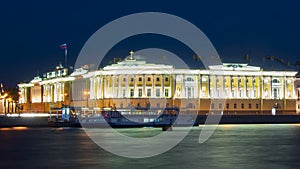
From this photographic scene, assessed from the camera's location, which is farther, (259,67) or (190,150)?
(259,67)

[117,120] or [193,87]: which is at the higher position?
[193,87]

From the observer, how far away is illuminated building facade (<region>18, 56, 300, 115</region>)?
4318 inches

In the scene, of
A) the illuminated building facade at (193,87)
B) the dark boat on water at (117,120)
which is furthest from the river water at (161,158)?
the illuminated building facade at (193,87)

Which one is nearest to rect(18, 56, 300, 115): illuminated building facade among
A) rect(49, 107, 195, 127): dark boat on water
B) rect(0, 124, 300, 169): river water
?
rect(49, 107, 195, 127): dark boat on water

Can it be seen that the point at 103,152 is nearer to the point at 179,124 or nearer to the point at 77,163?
the point at 77,163

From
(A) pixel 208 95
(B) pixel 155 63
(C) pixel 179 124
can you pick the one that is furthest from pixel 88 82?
(C) pixel 179 124

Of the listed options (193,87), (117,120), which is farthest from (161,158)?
(193,87)

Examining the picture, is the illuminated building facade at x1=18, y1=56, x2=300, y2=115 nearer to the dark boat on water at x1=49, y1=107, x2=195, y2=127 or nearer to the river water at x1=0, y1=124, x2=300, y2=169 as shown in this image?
the dark boat on water at x1=49, y1=107, x2=195, y2=127

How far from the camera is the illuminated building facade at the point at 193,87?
109688 mm

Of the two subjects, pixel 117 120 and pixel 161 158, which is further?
pixel 117 120

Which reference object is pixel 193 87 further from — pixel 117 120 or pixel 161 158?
pixel 161 158

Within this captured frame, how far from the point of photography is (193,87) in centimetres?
Result: 11319

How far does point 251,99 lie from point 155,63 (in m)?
20.6

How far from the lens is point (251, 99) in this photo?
374 feet
